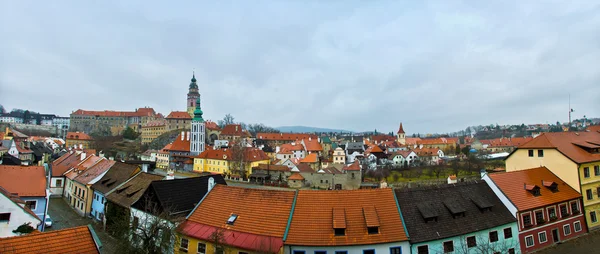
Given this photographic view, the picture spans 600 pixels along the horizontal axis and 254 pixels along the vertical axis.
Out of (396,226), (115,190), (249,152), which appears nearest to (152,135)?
(249,152)

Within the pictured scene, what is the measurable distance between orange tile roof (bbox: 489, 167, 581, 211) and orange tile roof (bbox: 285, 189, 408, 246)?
349 inches

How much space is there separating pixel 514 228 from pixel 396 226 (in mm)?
8453

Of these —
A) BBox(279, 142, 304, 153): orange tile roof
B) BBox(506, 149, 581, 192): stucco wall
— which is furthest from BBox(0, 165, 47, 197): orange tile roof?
BBox(279, 142, 304, 153): orange tile roof

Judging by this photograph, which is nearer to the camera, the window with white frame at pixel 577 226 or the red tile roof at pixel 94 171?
the window with white frame at pixel 577 226

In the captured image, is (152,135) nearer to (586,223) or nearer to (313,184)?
(313,184)

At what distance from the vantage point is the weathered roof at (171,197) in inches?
758

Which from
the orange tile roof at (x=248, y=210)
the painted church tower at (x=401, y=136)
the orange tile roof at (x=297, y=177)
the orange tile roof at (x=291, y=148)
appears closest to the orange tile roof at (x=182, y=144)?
the orange tile roof at (x=291, y=148)

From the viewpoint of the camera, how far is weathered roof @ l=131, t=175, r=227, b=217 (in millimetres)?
19250

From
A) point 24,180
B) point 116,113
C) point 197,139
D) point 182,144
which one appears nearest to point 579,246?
point 24,180

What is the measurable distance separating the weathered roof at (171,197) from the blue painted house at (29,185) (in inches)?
295

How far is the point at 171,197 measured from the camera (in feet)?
65.5

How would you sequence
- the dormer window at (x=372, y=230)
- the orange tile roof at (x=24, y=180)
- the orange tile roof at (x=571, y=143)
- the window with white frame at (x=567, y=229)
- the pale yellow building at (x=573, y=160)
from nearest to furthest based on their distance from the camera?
the dormer window at (x=372, y=230) < the window with white frame at (x=567, y=229) < the orange tile roof at (x=24, y=180) < the pale yellow building at (x=573, y=160) < the orange tile roof at (x=571, y=143)

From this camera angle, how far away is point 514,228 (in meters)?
18.5

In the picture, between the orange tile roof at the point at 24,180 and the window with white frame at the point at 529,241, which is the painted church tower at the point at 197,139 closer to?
the orange tile roof at the point at 24,180
